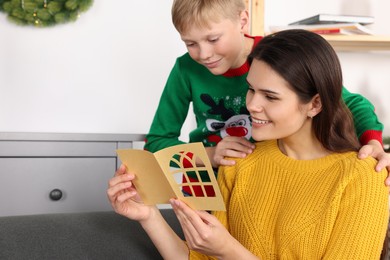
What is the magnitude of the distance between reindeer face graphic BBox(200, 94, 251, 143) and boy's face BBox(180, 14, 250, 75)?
143 millimetres

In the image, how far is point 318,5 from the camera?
3195mm

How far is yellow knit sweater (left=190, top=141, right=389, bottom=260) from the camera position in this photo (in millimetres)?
1206

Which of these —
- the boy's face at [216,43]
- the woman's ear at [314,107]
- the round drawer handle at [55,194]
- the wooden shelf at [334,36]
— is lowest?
the round drawer handle at [55,194]

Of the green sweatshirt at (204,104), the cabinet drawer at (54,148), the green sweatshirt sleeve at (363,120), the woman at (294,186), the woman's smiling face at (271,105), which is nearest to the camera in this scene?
the woman at (294,186)

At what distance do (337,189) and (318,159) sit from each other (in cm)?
12

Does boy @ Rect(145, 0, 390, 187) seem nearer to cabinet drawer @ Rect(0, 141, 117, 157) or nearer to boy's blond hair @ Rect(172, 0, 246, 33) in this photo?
boy's blond hair @ Rect(172, 0, 246, 33)

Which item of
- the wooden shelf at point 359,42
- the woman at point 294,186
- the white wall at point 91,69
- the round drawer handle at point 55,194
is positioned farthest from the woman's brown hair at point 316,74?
the white wall at point 91,69

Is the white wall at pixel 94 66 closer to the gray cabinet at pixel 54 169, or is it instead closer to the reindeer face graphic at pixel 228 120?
the gray cabinet at pixel 54 169

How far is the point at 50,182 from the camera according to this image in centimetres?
242

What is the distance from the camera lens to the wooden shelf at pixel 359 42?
2781 millimetres

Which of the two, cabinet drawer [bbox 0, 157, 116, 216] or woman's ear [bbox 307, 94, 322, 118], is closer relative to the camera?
woman's ear [bbox 307, 94, 322, 118]

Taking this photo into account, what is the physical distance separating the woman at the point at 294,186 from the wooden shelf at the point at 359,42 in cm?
148

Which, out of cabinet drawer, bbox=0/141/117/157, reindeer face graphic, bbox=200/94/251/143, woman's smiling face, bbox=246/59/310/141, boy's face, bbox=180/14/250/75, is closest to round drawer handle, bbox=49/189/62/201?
cabinet drawer, bbox=0/141/117/157

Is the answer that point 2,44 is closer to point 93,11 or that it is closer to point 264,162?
point 93,11
